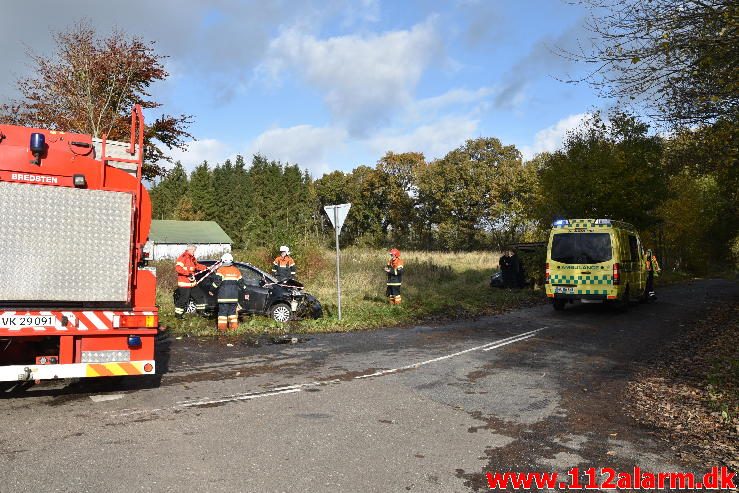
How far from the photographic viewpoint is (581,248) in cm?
1573

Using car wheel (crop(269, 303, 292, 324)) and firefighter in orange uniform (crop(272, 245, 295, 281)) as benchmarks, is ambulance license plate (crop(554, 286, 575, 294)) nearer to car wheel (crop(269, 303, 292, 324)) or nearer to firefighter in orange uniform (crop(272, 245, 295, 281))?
firefighter in orange uniform (crop(272, 245, 295, 281))

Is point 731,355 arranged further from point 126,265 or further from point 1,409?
point 1,409

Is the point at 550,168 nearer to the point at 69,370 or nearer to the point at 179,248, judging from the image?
the point at 69,370

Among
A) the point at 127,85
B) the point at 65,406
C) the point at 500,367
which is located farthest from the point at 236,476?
the point at 127,85

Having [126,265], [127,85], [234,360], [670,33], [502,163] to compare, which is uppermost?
[502,163]

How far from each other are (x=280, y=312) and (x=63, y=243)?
768cm

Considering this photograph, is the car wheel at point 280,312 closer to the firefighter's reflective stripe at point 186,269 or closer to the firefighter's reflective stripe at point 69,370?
the firefighter's reflective stripe at point 186,269

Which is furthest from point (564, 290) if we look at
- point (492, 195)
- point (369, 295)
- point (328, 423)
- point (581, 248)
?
point (492, 195)

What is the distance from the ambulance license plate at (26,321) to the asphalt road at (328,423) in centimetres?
93

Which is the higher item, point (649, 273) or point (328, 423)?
point (649, 273)

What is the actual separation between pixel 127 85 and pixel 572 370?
17.0 meters

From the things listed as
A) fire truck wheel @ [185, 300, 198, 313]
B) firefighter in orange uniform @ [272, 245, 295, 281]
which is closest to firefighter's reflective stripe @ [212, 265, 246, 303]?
fire truck wheel @ [185, 300, 198, 313]

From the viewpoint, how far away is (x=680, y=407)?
662 centimetres

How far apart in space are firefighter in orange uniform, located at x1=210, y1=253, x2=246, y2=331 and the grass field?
300 mm
